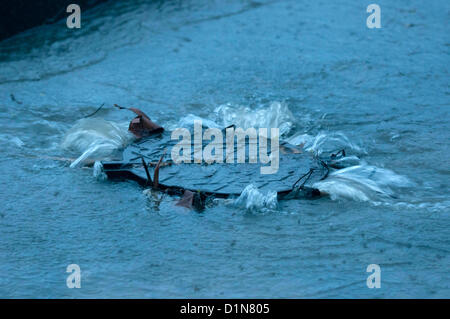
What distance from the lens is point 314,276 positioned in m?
2.50

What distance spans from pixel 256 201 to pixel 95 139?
1.36 meters

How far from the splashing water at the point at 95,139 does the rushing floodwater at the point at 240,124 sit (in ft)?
0.05

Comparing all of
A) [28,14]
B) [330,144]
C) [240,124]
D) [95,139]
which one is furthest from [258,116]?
[28,14]

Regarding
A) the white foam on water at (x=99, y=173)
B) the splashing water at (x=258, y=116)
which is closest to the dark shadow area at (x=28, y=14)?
the splashing water at (x=258, y=116)

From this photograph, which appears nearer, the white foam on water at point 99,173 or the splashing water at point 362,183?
the splashing water at point 362,183

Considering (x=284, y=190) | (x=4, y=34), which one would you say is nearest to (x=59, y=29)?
(x=4, y=34)

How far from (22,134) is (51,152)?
380mm

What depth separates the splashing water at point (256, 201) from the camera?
3039mm

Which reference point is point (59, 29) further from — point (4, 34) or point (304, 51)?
point (304, 51)

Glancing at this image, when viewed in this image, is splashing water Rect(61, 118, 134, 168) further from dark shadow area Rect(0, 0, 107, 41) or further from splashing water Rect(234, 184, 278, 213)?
dark shadow area Rect(0, 0, 107, 41)

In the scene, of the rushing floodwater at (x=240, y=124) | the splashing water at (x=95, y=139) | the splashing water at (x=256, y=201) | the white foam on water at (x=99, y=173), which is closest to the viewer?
the rushing floodwater at (x=240, y=124)

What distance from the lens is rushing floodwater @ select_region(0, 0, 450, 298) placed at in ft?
8.39

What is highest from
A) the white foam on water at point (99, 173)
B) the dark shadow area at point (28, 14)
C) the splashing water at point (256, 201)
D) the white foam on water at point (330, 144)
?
the dark shadow area at point (28, 14)

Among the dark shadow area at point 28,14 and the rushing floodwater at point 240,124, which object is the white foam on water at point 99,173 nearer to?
the rushing floodwater at point 240,124
